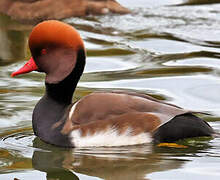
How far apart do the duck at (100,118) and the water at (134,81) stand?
9 cm

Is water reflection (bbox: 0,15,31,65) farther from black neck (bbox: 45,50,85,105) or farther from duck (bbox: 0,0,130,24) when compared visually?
black neck (bbox: 45,50,85,105)

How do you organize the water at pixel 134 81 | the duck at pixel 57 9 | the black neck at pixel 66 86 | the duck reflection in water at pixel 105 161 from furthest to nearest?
the duck at pixel 57 9 → the black neck at pixel 66 86 → the water at pixel 134 81 → the duck reflection in water at pixel 105 161

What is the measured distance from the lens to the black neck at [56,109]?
18.0 ft

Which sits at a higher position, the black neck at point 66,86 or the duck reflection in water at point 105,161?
the black neck at point 66,86

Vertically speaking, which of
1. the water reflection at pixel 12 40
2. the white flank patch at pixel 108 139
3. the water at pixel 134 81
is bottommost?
the water reflection at pixel 12 40

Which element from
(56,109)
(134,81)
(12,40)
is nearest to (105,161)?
(56,109)

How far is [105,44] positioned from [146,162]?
12.6ft

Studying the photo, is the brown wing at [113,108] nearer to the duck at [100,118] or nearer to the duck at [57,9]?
the duck at [100,118]

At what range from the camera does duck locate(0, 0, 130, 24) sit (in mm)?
10219

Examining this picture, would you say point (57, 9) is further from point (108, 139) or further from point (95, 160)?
point (95, 160)

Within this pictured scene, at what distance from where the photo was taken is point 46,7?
10.4 meters

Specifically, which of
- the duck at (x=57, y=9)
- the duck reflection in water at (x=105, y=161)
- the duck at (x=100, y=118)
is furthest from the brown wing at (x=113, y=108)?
the duck at (x=57, y=9)

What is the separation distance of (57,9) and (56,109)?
16.0 ft

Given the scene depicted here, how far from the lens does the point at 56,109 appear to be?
562 centimetres
